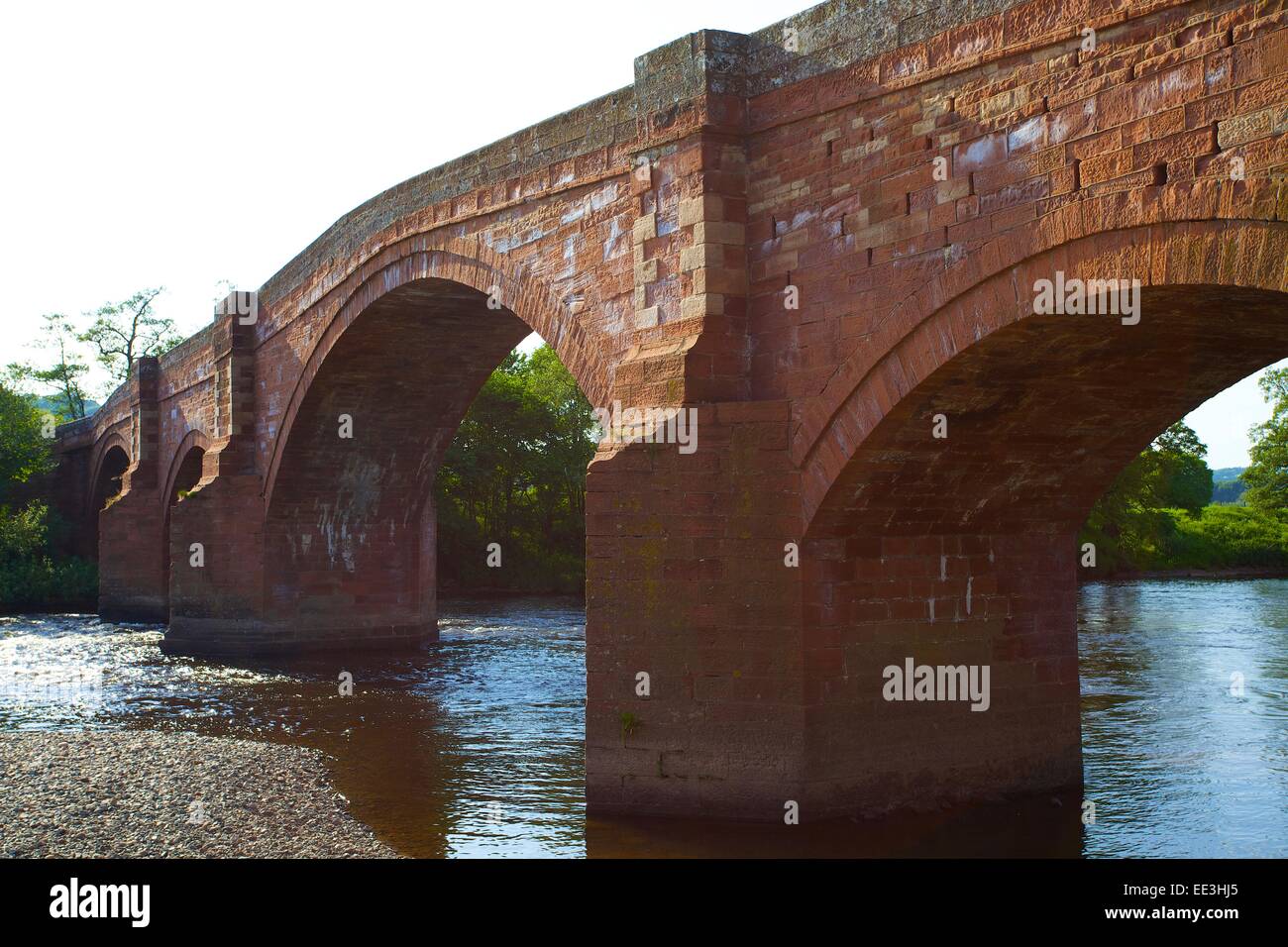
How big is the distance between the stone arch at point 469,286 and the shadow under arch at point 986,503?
109 inches

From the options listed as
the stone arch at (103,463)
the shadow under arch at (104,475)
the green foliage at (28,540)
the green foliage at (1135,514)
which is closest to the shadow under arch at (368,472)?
the green foliage at (28,540)

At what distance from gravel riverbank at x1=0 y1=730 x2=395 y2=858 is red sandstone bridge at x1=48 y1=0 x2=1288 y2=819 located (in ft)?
6.34

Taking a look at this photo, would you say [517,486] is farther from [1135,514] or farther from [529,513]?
[1135,514]

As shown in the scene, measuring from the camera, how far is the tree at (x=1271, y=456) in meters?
36.1

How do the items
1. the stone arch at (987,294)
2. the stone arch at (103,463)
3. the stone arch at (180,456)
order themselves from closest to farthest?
the stone arch at (987,294), the stone arch at (180,456), the stone arch at (103,463)

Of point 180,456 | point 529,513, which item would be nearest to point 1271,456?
point 529,513

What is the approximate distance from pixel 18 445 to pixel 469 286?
24.5 m

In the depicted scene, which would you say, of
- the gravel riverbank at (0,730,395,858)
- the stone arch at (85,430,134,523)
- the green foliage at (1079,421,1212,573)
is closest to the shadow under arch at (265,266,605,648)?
the gravel riverbank at (0,730,395,858)

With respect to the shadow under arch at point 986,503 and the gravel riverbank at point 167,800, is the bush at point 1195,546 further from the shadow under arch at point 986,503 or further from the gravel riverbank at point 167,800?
the gravel riverbank at point 167,800

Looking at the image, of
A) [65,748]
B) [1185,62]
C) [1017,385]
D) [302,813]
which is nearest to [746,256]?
[1017,385]

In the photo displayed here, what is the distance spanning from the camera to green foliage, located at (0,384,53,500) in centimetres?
3272

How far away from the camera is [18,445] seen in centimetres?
3288

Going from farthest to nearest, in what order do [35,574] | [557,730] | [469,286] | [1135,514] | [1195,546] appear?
[1195,546], [1135,514], [35,574], [469,286], [557,730]
